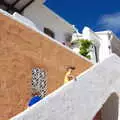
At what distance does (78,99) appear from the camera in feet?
32.5

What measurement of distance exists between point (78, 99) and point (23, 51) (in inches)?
122

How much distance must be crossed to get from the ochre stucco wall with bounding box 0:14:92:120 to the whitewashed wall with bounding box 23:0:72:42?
5.64m

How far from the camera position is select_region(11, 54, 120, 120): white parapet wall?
27.3 feet

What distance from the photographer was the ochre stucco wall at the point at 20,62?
36.4ft

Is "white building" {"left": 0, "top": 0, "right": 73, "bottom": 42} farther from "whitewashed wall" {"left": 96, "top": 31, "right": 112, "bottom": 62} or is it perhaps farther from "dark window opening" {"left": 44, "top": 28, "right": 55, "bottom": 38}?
"whitewashed wall" {"left": 96, "top": 31, "right": 112, "bottom": 62}

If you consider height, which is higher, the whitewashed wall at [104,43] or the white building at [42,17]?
the whitewashed wall at [104,43]

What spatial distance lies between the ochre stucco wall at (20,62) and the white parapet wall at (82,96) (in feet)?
7.22

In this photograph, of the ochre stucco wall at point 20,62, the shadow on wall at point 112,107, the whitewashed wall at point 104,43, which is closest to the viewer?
the ochre stucco wall at point 20,62

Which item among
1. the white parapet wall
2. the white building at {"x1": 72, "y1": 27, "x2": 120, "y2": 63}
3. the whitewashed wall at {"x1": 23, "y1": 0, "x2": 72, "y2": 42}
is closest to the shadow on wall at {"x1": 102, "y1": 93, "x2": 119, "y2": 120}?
the white parapet wall

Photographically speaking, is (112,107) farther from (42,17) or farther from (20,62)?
(42,17)

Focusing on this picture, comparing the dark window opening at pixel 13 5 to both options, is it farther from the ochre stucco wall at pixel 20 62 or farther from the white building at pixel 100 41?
the white building at pixel 100 41

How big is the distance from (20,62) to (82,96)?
2.67 metres

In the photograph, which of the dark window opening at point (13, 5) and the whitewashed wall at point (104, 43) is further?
the whitewashed wall at point (104, 43)

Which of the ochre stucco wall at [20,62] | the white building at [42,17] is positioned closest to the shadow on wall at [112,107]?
the ochre stucco wall at [20,62]
